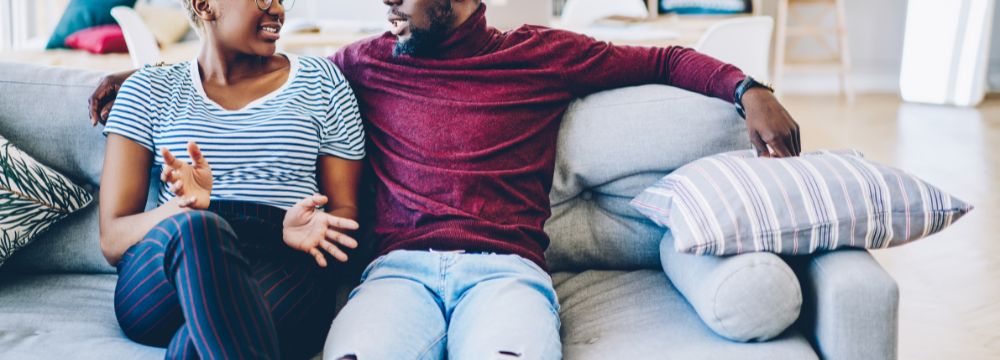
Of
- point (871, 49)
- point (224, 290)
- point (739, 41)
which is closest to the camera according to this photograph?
point (224, 290)

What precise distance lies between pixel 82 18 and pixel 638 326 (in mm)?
4043

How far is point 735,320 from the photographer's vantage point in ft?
4.71

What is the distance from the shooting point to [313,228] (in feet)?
5.20

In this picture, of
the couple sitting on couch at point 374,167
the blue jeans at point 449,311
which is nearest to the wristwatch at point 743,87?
the couple sitting on couch at point 374,167

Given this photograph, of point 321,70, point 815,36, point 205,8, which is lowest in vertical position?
point 815,36

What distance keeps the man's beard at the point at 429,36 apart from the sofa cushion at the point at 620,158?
313 millimetres

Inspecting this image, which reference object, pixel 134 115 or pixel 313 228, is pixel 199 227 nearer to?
pixel 313 228

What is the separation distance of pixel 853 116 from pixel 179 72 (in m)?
4.73

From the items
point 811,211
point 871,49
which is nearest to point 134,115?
point 811,211

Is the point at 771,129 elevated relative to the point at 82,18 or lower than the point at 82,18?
elevated

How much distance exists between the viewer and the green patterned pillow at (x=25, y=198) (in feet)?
5.70

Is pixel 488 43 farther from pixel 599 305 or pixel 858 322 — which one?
pixel 858 322

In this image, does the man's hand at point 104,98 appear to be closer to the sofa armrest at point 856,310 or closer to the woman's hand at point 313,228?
the woman's hand at point 313,228

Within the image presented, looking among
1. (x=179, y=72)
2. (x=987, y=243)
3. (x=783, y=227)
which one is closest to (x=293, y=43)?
(x=179, y=72)
